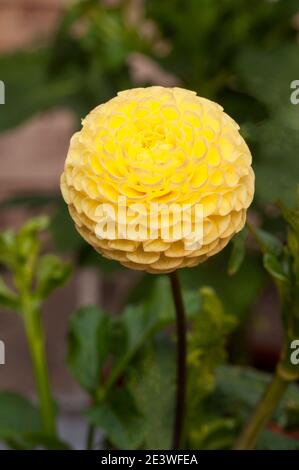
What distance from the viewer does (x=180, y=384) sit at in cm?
45

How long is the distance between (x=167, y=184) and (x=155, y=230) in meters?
0.02

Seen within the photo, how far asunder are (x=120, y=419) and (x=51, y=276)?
0.10 metres

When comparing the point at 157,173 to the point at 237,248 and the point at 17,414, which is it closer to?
the point at 237,248

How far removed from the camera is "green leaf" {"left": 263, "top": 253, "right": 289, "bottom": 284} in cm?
41

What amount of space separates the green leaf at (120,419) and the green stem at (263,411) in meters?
0.06

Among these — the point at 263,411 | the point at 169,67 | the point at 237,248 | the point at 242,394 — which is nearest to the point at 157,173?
the point at 237,248

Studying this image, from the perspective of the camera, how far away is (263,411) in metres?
0.46

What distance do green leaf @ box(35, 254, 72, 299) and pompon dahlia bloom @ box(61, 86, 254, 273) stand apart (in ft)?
0.63

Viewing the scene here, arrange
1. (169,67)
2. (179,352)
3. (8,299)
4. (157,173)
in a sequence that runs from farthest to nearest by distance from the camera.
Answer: (169,67) < (8,299) < (179,352) < (157,173)

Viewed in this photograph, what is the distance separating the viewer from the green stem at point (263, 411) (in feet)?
1.50

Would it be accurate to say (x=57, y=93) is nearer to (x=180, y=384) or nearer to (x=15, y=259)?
(x=15, y=259)

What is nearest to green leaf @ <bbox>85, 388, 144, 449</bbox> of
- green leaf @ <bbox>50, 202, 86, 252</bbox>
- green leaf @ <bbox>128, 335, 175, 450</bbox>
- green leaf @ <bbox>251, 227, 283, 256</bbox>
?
green leaf @ <bbox>128, 335, 175, 450</bbox>

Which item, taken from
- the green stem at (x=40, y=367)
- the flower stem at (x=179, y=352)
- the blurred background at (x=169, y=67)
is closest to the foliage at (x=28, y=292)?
the green stem at (x=40, y=367)
